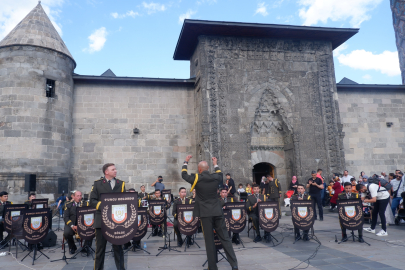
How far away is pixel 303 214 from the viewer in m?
7.86

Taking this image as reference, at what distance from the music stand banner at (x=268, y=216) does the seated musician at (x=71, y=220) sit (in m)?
4.27

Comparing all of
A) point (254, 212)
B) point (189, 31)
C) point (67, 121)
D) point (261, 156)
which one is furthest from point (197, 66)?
point (254, 212)

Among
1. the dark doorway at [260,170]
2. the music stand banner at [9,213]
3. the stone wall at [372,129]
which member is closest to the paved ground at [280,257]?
the music stand banner at [9,213]

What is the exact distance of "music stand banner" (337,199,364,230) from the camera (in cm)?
Answer: 762

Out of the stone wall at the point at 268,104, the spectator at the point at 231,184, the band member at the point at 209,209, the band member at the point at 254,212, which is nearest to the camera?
the band member at the point at 209,209

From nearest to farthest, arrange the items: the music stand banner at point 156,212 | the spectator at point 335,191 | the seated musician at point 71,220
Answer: the seated musician at point 71,220, the music stand banner at point 156,212, the spectator at point 335,191

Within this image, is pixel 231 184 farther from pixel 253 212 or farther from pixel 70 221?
pixel 70 221

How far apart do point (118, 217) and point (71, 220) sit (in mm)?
3256

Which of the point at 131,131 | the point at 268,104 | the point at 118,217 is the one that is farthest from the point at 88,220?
the point at 268,104

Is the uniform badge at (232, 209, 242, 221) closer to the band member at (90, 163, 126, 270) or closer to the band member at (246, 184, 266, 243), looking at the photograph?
the band member at (246, 184, 266, 243)

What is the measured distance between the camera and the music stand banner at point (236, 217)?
766 cm

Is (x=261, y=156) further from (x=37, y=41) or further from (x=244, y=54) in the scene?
(x=37, y=41)

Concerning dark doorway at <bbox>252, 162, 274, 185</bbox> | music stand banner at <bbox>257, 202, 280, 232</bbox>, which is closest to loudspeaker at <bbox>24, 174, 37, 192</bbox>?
music stand banner at <bbox>257, 202, 280, 232</bbox>

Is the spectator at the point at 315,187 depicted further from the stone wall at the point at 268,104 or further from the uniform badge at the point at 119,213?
the uniform badge at the point at 119,213
